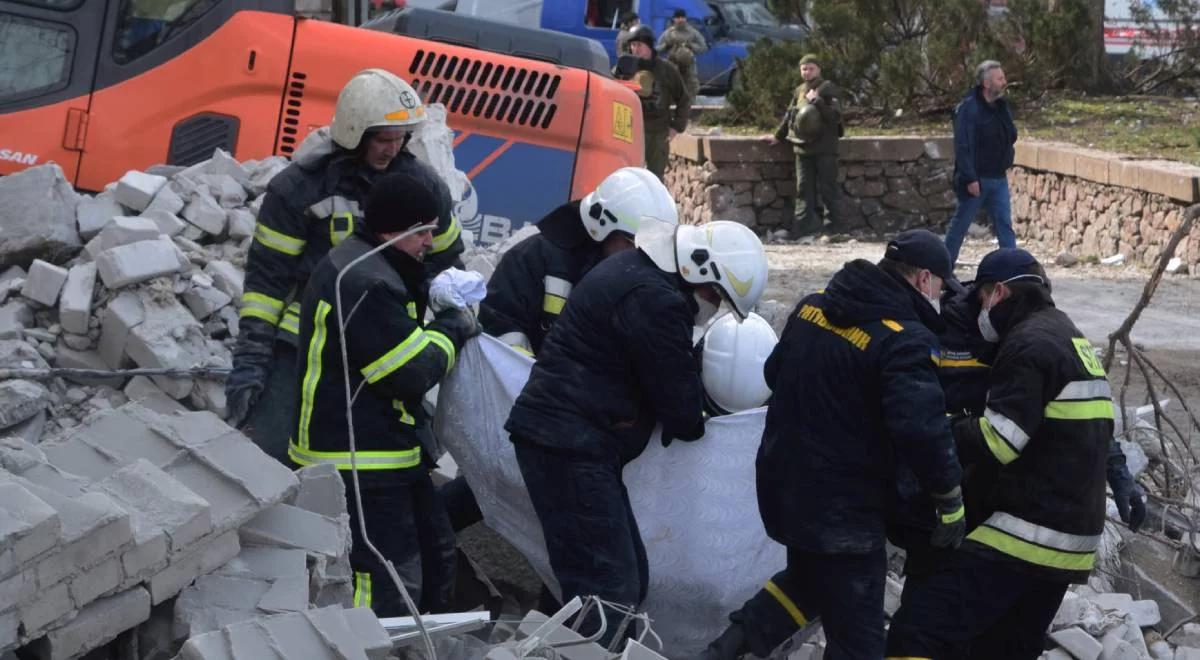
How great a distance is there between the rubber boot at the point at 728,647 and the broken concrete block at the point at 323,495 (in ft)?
4.11

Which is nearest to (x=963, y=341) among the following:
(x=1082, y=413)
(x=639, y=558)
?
(x=1082, y=413)

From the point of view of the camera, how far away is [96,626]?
13.1 feet

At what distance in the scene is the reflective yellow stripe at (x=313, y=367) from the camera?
4.94 m

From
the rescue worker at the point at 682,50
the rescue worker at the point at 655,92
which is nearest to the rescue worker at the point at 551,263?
the rescue worker at the point at 655,92

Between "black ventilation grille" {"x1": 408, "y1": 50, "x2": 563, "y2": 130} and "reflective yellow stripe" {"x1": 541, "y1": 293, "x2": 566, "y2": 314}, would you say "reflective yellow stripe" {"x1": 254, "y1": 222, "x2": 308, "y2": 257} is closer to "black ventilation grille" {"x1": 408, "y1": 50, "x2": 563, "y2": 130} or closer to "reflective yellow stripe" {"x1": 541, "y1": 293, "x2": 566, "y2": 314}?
"reflective yellow stripe" {"x1": 541, "y1": 293, "x2": 566, "y2": 314}

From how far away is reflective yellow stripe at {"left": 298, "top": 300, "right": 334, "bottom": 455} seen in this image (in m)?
4.94

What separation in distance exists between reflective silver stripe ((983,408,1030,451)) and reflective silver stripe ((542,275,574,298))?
1527mm

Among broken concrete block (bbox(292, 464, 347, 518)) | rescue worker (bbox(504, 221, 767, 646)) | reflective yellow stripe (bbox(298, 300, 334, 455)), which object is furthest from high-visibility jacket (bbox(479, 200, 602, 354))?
broken concrete block (bbox(292, 464, 347, 518))

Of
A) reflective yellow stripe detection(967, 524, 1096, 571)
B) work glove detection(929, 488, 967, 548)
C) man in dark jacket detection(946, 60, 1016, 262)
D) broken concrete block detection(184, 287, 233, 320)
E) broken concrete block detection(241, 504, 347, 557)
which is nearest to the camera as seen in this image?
broken concrete block detection(241, 504, 347, 557)

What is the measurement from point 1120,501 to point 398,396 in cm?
247

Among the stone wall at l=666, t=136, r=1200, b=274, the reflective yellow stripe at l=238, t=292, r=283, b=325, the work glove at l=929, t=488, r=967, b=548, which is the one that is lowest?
the stone wall at l=666, t=136, r=1200, b=274

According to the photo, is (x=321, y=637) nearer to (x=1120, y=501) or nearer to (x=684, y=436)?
(x=684, y=436)

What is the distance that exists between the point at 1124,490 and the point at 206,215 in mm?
3725

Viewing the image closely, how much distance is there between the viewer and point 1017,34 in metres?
17.8
